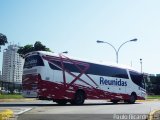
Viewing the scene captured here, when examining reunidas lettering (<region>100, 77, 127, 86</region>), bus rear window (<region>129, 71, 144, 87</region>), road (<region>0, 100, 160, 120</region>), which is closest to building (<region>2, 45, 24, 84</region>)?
bus rear window (<region>129, 71, 144, 87</region>)

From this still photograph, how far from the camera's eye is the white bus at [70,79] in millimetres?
24328

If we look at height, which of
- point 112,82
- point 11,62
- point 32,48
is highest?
point 11,62

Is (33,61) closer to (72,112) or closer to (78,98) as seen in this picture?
(78,98)

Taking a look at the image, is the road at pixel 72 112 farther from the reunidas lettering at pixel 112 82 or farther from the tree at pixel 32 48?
the tree at pixel 32 48

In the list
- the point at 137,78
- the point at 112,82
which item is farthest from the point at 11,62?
the point at 112,82

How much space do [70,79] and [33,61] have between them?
3.01 meters

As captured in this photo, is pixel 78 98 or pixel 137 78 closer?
pixel 78 98

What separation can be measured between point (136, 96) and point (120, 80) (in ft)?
10.6

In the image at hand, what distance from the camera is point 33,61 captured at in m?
24.9

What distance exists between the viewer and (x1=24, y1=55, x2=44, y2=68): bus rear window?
24.2 meters

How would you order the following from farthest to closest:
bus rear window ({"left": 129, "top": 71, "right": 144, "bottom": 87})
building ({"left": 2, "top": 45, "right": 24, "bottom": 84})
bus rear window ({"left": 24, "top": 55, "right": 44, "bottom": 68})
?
building ({"left": 2, "top": 45, "right": 24, "bottom": 84})
bus rear window ({"left": 129, "top": 71, "right": 144, "bottom": 87})
bus rear window ({"left": 24, "top": 55, "right": 44, "bottom": 68})

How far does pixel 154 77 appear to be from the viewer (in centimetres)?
11756

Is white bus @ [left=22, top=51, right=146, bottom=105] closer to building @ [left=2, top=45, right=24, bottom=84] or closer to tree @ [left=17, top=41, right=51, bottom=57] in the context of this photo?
tree @ [left=17, top=41, right=51, bottom=57]

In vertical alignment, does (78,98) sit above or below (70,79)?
below
